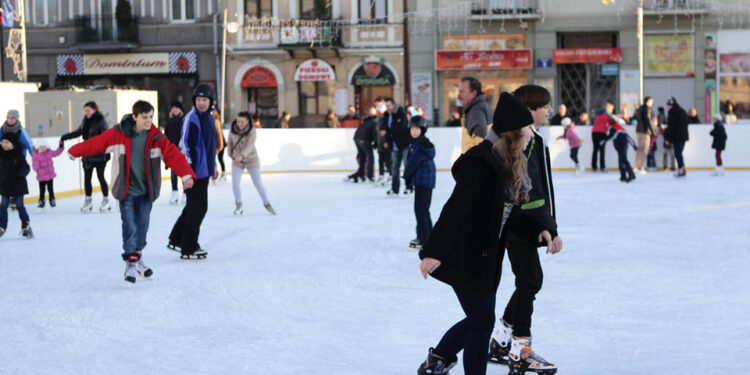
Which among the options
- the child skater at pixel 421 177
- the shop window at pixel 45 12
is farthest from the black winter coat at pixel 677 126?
the shop window at pixel 45 12

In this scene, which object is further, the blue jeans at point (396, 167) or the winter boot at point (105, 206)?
the blue jeans at point (396, 167)

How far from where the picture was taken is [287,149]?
817 inches

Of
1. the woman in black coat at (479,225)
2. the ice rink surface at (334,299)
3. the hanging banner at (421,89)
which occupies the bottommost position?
the ice rink surface at (334,299)

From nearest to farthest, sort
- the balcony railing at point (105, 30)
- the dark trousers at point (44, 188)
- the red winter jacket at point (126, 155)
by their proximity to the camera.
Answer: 1. the red winter jacket at point (126, 155)
2. the dark trousers at point (44, 188)
3. the balcony railing at point (105, 30)

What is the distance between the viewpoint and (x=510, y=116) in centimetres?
382

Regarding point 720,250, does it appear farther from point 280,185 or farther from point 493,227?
point 280,185

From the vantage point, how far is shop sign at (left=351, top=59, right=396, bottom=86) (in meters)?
30.8

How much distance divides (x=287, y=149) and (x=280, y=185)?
3.67 meters

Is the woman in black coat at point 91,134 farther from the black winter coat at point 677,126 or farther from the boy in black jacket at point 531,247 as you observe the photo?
the black winter coat at point 677,126

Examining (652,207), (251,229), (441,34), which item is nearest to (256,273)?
(251,229)

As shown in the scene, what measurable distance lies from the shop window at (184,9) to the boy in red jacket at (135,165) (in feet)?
84.4

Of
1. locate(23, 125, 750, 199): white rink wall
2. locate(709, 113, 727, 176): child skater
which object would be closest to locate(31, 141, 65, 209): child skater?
locate(23, 125, 750, 199): white rink wall

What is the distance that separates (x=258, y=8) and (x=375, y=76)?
4353 mm

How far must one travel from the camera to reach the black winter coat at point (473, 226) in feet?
12.2
